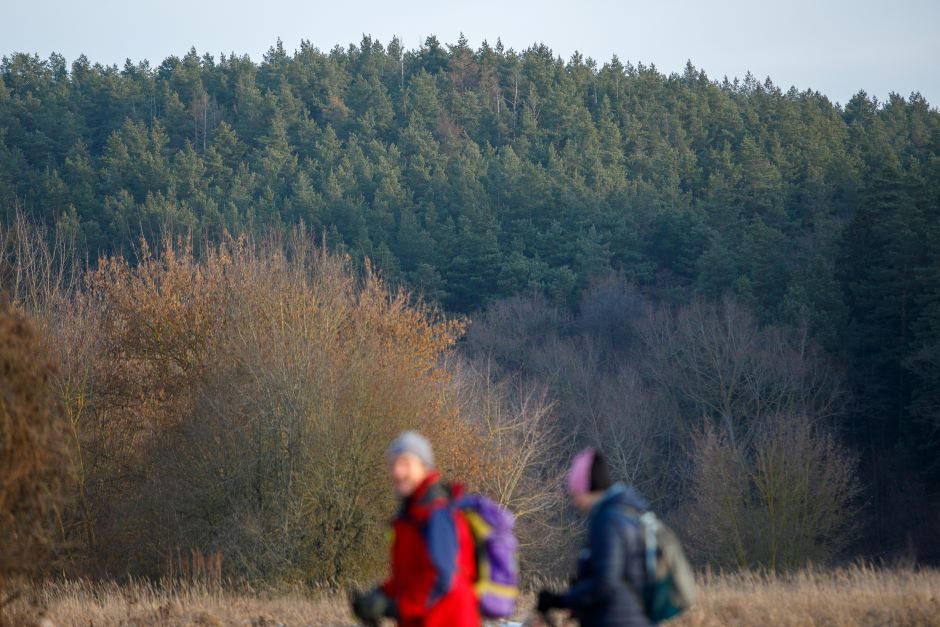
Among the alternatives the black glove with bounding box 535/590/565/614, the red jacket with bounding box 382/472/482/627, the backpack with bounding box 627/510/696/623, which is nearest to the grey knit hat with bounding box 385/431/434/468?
the red jacket with bounding box 382/472/482/627

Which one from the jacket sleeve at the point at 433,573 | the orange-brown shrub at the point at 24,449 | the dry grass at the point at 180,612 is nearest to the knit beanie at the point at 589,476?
the jacket sleeve at the point at 433,573

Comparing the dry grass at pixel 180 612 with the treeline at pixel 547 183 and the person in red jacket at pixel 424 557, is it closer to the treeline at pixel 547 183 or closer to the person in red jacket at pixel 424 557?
the person in red jacket at pixel 424 557

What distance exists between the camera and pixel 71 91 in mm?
70750

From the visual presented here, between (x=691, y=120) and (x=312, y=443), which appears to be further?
(x=691, y=120)

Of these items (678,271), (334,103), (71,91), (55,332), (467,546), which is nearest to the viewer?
(467,546)

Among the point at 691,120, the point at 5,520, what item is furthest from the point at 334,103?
A: the point at 5,520

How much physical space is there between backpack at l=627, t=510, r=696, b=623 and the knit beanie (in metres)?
0.21

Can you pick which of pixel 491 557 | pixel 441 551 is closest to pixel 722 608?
pixel 491 557

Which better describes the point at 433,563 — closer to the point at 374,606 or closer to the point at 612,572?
the point at 374,606

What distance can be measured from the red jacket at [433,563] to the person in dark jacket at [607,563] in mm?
470

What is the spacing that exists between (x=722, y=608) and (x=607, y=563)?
5425mm

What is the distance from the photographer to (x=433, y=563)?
4949mm

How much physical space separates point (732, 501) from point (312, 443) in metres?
17.1

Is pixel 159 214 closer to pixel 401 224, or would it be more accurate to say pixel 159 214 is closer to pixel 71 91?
pixel 401 224
